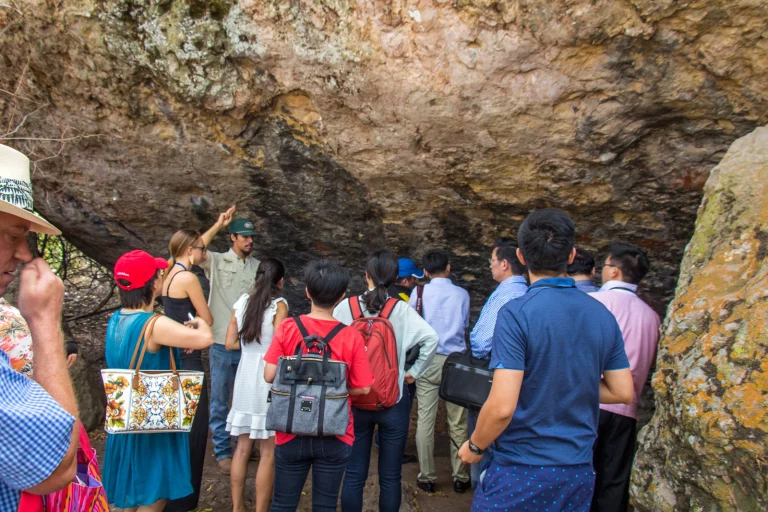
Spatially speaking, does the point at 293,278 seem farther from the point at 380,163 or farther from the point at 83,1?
the point at 83,1

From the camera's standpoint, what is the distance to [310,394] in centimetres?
260

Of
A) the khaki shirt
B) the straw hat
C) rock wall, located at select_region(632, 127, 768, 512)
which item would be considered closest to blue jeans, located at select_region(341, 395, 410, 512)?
rock wall, located at select_region(632, 127, 768, 512)

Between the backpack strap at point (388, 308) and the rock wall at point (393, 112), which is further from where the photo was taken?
the backpack strap at point (388, 308)

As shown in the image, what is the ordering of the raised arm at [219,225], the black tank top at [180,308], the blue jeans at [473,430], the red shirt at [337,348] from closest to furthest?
the blue jeans at [473,430] < the red shirt at [337,348] < the black tank top at [180,308] < the raised arm at [219,225]

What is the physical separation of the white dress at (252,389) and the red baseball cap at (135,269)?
2.69 ft

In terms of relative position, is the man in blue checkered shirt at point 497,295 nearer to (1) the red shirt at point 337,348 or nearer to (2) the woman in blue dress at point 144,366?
(1) the red shirt at point 337,348

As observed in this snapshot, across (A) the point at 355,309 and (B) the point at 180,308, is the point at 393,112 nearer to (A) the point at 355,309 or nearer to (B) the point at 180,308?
(A) the point at 355,309

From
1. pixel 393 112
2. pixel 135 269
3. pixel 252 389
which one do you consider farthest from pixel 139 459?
pixel 393 112

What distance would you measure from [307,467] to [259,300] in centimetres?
110

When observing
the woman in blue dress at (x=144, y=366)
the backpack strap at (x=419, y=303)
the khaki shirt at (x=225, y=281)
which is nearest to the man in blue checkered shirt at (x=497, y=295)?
the backpack strap at (x=419, y=303)

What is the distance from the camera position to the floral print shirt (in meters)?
1.53

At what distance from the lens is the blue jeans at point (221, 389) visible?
409cm

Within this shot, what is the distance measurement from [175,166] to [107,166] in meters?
0.61

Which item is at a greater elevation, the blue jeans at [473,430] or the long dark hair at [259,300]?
the long dark hair at [259,300]
